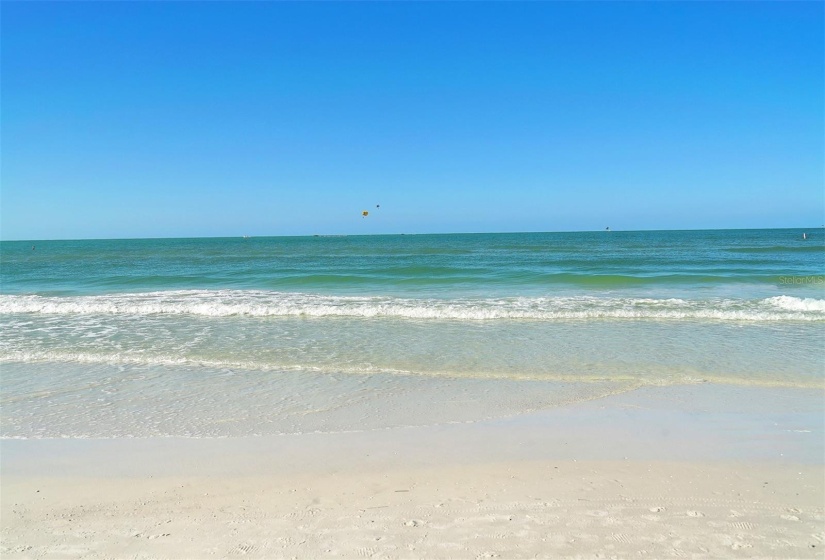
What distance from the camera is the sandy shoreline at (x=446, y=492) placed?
12.5ft

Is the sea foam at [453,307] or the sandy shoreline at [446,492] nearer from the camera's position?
the sandy shoreline at [446,492]

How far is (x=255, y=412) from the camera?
677 cm

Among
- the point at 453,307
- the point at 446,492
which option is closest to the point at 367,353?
the point at 453,307

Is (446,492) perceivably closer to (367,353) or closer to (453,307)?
(367,353)

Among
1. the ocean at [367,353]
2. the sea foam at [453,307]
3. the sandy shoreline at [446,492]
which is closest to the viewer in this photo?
the sandy shoreline at [446,492]

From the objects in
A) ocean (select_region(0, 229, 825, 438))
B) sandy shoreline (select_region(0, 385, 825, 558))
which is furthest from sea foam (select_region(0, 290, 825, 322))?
sandy shoreline (select_region(0, 385, 825, 558))

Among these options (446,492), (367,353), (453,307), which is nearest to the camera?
(446,492)

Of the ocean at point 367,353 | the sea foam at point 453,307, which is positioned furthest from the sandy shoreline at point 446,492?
the sea foam at point 453,307

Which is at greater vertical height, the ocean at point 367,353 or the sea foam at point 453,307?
the sea foam at point 453,307

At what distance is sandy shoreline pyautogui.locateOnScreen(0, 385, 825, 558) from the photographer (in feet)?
12.5

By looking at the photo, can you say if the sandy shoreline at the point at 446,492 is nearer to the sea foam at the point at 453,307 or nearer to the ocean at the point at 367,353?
the ocean at the point at 367,353

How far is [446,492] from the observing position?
A: 179 inches

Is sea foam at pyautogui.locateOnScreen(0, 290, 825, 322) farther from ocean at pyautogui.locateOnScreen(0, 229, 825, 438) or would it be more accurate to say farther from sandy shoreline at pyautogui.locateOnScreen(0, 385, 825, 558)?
sandy shoreline at pyautogui.locateOnScreen(0, 385, 825, 558)

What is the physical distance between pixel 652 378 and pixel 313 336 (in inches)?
272
